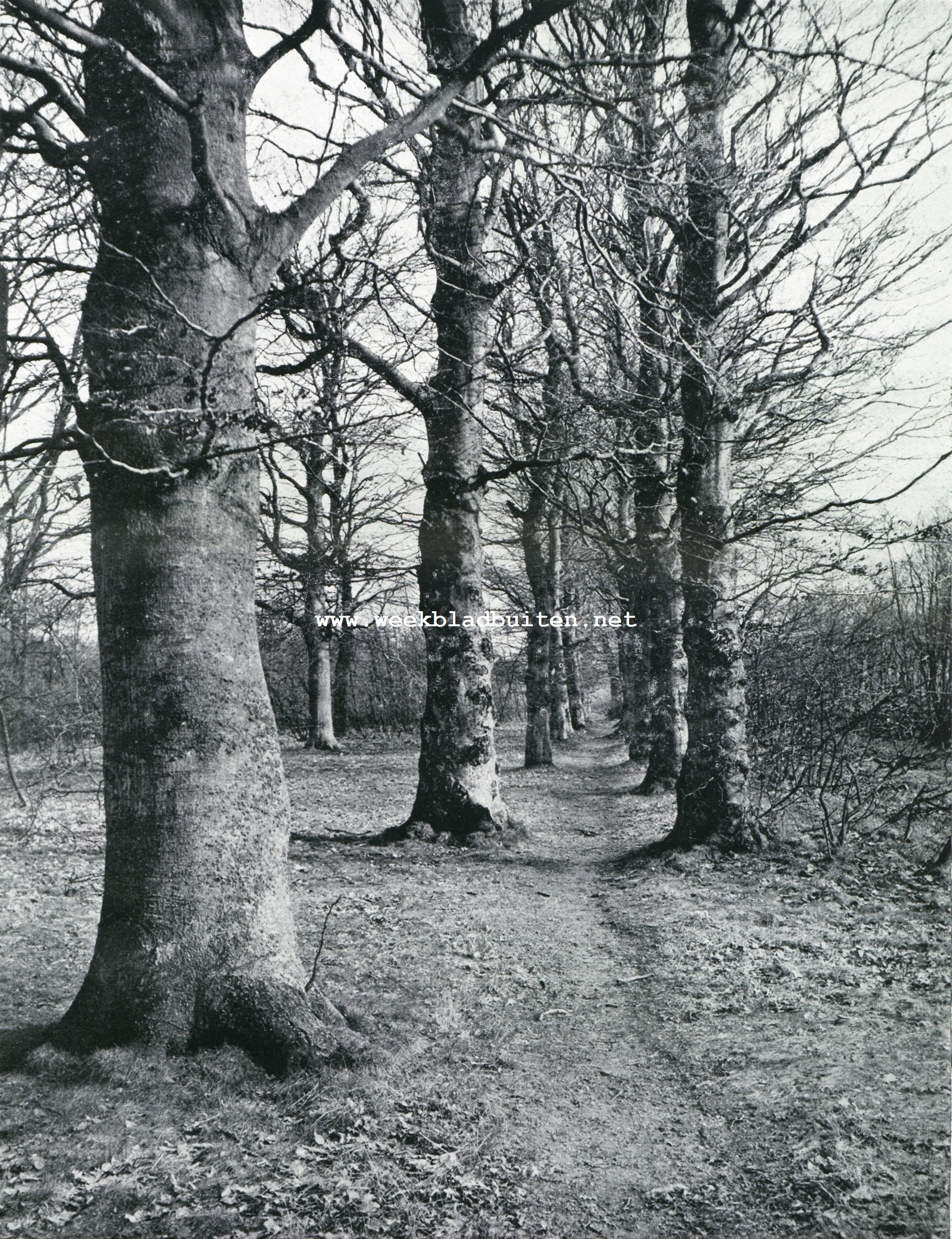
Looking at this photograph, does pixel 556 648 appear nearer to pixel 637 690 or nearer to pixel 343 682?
pixel 637 690

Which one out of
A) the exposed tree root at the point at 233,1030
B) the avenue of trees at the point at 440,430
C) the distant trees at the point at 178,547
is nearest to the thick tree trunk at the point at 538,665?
the avenue of trees at the point at 440,430

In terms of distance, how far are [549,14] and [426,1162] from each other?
507 centimetres

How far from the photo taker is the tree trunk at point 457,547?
8977 mm

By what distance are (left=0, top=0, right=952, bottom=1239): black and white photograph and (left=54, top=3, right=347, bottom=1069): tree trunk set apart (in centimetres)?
2

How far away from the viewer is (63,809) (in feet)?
36.9

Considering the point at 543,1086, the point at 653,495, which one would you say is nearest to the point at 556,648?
the point at 653,495

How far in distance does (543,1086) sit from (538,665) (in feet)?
42.7

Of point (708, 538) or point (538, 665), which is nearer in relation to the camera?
point (708, 538)

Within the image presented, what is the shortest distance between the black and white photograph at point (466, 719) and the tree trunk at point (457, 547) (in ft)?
0.16

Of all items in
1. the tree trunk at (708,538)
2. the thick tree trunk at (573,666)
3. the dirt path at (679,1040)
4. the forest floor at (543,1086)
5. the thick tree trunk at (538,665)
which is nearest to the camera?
the forest floor at (543,1086)

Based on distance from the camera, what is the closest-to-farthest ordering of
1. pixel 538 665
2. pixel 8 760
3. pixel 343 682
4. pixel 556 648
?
pixel 8 760 → pixel 538 665 → pixel 556 648 → pixel 343 682

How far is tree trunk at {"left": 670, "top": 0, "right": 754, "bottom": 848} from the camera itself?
801cm

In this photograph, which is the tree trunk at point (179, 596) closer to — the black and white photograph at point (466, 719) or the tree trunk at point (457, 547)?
the black and white photograph at point (466, 719)

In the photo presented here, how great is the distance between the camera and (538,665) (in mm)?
16625
